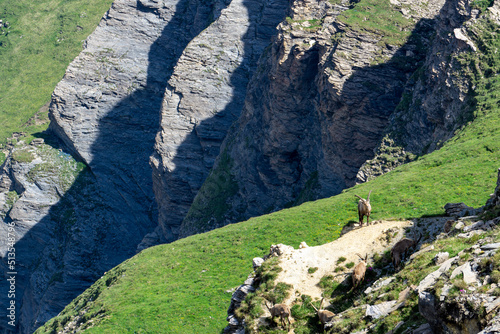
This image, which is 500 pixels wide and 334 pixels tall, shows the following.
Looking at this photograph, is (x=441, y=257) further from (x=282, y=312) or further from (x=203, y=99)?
(x=203, y=99)

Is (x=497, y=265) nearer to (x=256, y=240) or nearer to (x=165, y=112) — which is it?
(x=256, y=240)

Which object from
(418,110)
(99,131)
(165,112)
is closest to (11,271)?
(99,131)

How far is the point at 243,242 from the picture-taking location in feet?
170

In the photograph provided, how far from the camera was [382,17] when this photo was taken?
78.1 metres

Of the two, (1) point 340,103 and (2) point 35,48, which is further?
(2) point 35,48

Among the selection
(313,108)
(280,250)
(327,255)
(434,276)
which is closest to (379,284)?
(434,276)

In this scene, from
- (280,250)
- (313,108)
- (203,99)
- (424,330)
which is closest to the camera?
(424,330)

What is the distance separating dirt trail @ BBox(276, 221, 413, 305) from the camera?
82.8 feet

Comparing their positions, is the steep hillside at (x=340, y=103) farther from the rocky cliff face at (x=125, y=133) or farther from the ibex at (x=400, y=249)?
the ibex at (x=400, y=249)

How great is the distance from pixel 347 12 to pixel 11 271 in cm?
10250

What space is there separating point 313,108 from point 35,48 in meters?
130

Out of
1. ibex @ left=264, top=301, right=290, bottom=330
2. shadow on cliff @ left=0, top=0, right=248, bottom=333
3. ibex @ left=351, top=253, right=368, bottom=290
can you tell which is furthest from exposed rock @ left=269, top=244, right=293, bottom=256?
shadow on cliff @ left=0, top=0, right=248, bottom=333

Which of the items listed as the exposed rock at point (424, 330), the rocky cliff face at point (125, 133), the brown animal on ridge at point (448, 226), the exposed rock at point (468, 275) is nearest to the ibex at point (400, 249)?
the brown animal on ridge at point (448, 226)

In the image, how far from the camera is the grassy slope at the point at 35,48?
165 metres
